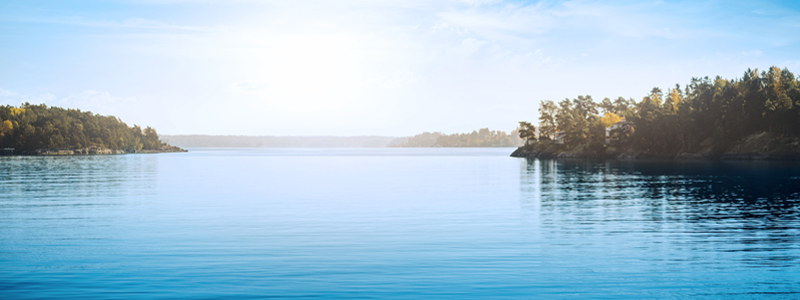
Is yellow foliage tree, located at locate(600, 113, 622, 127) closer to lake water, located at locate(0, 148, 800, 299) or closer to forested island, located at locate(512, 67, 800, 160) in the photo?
forested island, located at locate(512, 67, 800, 160)

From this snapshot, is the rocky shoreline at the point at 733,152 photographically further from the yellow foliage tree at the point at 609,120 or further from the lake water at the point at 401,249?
the lake water at the point at 401,249

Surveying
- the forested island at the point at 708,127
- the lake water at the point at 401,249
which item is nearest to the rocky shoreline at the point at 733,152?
the forested island at the point at 708,127

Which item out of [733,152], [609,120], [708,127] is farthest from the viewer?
[609,120]

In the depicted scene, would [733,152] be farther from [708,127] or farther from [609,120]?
[609,120]

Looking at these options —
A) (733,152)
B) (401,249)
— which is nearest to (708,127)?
(733,152)

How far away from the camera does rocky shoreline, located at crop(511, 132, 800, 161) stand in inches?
3861

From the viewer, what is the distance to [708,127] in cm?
11869

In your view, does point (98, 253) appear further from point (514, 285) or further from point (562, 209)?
point (562, 209)

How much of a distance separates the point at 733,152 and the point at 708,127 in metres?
11.1

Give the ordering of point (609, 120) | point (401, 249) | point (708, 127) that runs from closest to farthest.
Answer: point (401, 249)
point (708, 127)
point (609, 120)

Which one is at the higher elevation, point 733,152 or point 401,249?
point 733,152

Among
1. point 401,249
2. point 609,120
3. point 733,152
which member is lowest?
point 401,249

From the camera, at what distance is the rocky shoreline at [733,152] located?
98.1 meters

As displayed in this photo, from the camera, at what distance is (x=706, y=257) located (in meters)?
15.0
